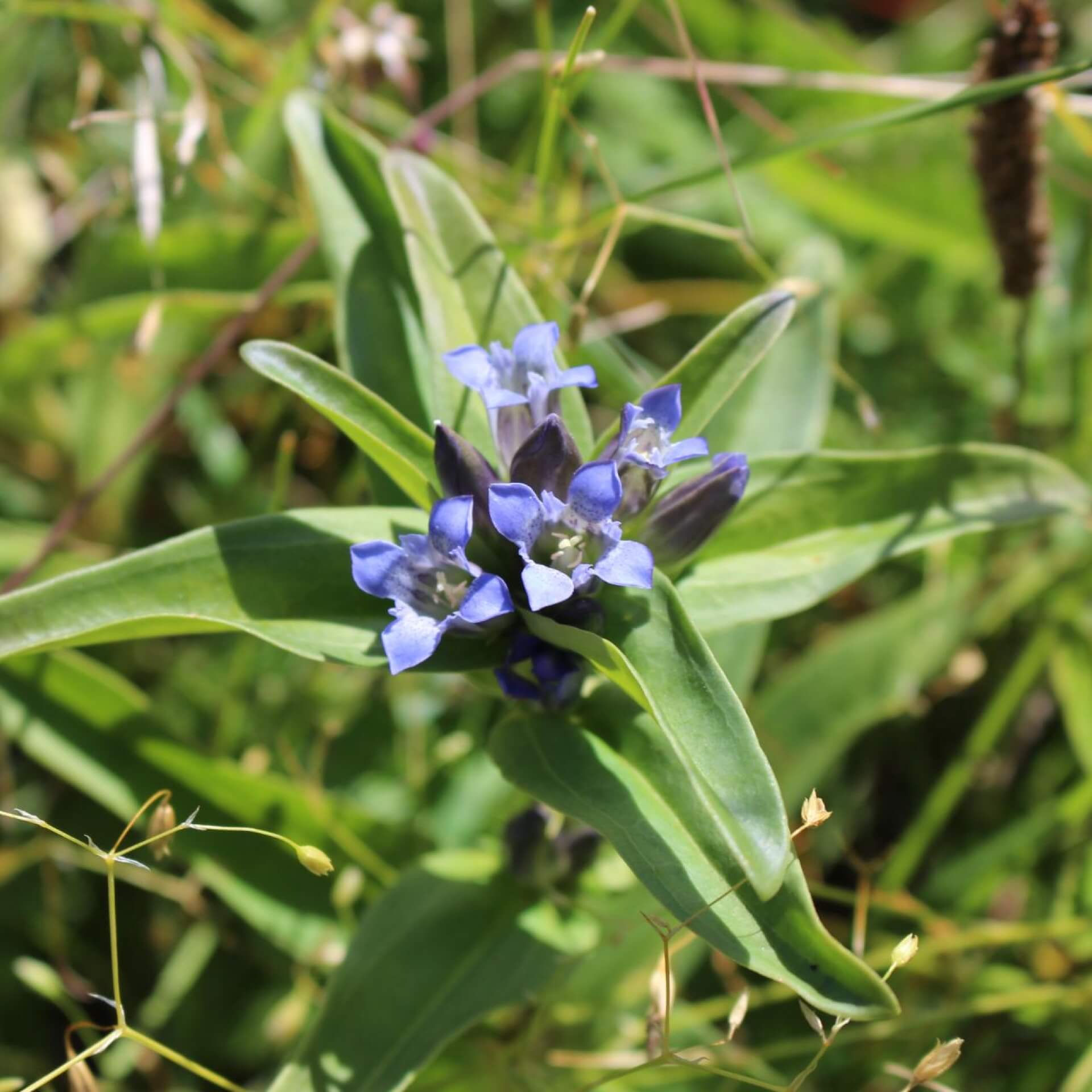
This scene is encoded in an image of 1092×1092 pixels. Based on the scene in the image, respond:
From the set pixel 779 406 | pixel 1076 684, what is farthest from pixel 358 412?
pixel 1076 684

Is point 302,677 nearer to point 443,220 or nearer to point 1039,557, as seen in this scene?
Result: point 443,220

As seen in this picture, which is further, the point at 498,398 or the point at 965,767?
the point at 965,767

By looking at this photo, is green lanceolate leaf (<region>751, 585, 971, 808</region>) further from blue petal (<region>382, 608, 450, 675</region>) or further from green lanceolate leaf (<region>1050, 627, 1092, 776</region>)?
blue petal (<region>382, 608, 450, 675</region>)

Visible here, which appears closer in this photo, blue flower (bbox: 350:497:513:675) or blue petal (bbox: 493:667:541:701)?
blue flower (bbox: 350:497:513:675)

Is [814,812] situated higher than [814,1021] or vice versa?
[814,812]

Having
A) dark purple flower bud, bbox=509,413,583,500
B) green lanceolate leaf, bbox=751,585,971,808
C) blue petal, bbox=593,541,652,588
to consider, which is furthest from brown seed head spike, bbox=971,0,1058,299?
blue petal, bbox=593,541,652,588

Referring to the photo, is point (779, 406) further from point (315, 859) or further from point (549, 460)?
point (315, 859)
